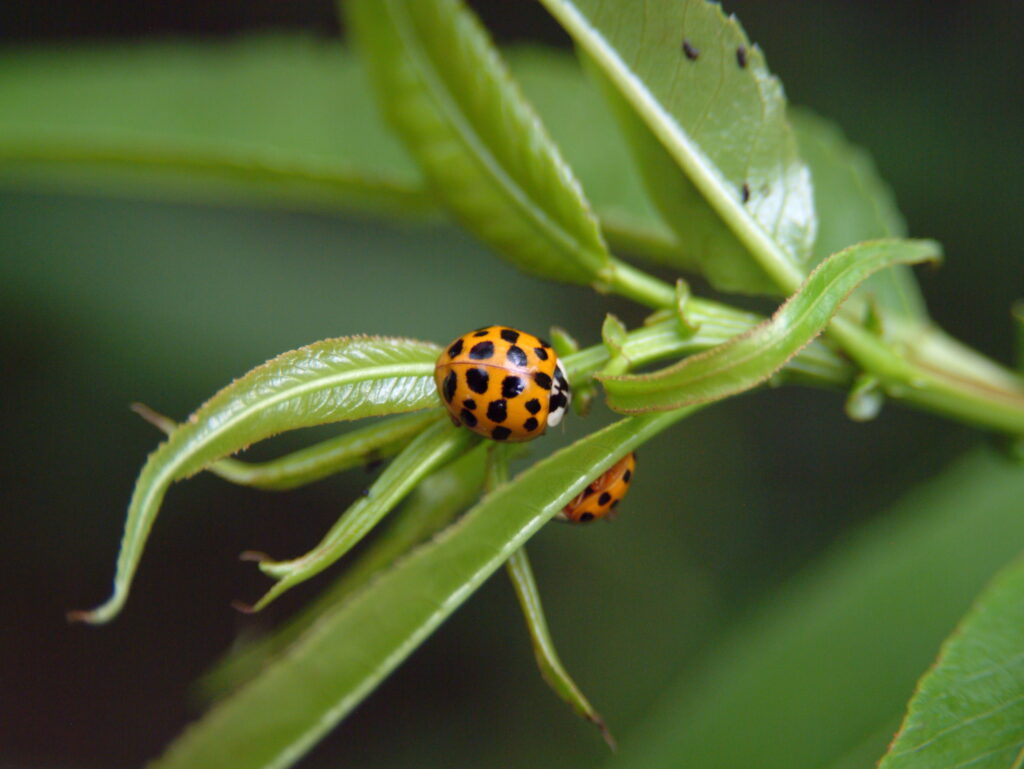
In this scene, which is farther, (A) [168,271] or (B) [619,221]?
(A) [168,271]

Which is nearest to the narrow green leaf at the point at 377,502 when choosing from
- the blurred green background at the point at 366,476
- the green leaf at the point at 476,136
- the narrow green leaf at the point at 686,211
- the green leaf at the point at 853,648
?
the green leaf at the point at 476,136

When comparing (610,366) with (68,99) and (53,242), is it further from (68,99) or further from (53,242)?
(53,242)

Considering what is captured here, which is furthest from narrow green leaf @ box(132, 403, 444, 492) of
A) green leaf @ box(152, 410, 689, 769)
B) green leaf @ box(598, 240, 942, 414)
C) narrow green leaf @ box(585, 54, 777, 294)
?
narrow green leaf @ box(585, 54, 777, 294)

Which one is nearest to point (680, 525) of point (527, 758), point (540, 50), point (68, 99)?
point (527, 758)

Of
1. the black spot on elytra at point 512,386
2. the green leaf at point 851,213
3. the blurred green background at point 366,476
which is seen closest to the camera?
the black spot on elytra at point 512,386

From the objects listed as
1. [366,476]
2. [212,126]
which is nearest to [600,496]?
[212,126]

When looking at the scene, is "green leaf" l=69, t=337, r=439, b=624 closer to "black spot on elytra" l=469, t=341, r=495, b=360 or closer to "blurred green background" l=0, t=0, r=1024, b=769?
"black spot on elytra" l=469, t=341, r=495, b=360

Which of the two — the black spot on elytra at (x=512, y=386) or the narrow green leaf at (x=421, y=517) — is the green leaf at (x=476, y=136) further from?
the narrow green leaf at (x=421, y=517)

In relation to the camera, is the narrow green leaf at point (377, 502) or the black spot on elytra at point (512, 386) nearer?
the narrow green leaf at point (377, 502)
